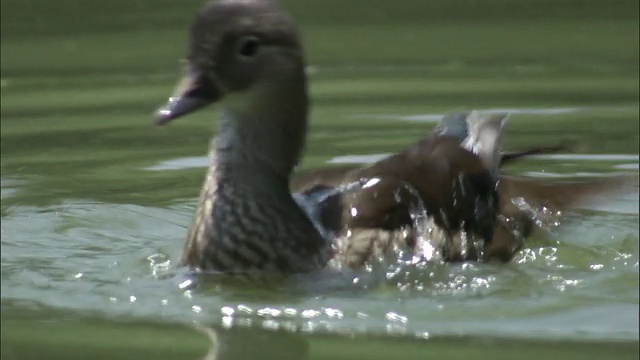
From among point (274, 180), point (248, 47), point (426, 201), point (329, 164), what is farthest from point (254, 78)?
point (329, 164)

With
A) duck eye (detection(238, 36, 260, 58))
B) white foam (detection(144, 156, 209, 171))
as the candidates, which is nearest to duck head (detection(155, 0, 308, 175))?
duck eye (detection(238, 36, 260, 58))

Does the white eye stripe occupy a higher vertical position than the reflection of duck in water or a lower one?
higher

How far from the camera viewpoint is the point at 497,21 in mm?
13211

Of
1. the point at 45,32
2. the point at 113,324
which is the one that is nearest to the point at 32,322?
the point at 113,324

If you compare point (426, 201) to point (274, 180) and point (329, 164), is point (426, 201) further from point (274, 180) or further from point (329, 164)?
point (329, 164)

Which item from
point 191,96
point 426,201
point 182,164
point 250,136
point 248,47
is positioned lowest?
point 182,164

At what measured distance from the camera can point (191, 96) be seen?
24.2ft

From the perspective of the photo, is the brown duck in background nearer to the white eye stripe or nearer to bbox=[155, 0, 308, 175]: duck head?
bbox=[155, 0, 308, 175]: duck head

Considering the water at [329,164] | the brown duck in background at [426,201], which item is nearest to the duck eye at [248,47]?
the brown duck in background at [426,201]

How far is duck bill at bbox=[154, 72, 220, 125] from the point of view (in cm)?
724

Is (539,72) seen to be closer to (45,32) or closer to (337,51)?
(337,51)

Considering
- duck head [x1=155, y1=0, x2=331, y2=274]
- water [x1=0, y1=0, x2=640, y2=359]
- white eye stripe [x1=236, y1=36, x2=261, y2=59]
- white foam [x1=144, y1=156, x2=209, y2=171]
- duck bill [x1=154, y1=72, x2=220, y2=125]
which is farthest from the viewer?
white foam [x1=144, y1=156, x2=209, y2=171]

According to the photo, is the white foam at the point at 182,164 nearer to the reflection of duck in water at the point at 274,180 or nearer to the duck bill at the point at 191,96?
the reflection of duck in water at the point at 274,180

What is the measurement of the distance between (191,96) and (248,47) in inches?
14.5
